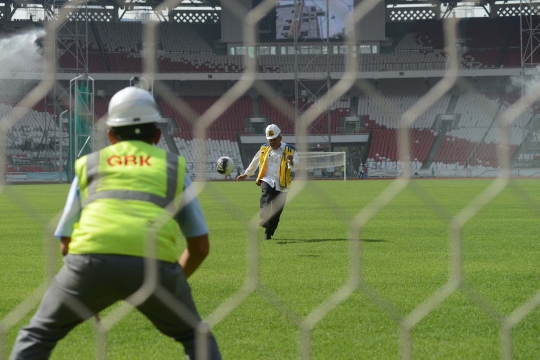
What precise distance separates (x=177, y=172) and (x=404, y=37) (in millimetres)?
38699

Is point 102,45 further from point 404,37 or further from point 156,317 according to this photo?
point 156,317

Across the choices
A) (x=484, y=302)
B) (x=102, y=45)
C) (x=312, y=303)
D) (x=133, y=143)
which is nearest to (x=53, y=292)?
(x=133, y=143)

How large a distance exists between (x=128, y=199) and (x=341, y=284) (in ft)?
10.2

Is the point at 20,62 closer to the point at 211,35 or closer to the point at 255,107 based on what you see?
the point at 255,107

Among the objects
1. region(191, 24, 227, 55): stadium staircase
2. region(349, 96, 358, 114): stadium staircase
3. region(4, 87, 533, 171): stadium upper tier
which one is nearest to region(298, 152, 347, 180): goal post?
region(4, 87, 533, 171): stadium upper tier

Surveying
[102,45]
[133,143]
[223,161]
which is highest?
[102,45]

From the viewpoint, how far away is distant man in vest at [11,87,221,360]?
257 centimetres

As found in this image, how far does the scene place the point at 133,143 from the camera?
2.70m

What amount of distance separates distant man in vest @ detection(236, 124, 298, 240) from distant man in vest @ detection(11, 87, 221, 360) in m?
6.34

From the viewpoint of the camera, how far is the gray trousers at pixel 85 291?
2.56 m

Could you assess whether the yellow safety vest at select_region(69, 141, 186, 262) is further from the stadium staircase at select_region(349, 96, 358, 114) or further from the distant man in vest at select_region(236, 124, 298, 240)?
the stadium staircase at select_region(349, 96, 358, 114)

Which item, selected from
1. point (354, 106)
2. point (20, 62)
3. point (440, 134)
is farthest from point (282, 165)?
point (354, 106)

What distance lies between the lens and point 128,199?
2619 millimetres

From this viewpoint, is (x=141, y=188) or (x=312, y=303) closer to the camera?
(x=141, y=188)
